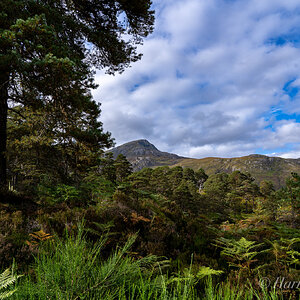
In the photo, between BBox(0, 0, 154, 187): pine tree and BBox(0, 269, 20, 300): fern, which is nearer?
BBox(0, 269, 20, 300): fern

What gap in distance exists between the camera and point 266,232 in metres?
4.86

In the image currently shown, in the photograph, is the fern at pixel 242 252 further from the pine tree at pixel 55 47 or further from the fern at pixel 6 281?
the pine tree at pixel 55 47

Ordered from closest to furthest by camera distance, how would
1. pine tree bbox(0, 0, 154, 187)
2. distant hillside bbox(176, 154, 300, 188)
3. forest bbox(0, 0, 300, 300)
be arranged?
forest bbox(0, 0, 300, 300) → pine tree bbox(0, 0, 154, 187) → distant hillside bbox(176, 154, 300, 188)

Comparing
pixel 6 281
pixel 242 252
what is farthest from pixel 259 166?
pixel 6 281

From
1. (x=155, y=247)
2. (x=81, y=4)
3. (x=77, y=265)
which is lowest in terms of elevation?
(x=155, y=247)

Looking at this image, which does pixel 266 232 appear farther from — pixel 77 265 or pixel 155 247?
pixel 77 265

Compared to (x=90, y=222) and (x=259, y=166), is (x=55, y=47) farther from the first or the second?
(x=259, y=166)

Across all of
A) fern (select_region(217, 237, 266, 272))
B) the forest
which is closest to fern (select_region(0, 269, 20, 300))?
the forest

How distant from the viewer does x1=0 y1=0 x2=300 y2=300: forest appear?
1259mm

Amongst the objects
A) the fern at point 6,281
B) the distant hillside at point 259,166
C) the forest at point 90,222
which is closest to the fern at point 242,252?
the forest at point 90,222

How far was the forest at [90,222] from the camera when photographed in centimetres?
126

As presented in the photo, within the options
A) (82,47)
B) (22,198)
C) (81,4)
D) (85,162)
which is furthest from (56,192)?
(81,4)

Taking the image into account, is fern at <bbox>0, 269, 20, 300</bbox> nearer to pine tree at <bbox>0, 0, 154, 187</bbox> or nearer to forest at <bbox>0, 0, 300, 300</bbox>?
A: forest at <bbox>0, 0, 300, 300</bbox>

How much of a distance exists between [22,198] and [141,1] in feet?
27.0
